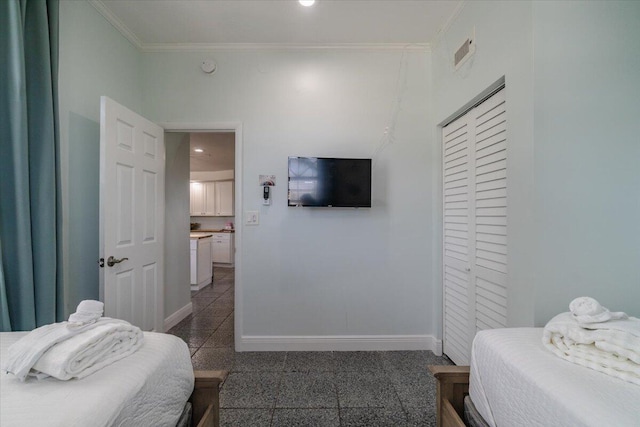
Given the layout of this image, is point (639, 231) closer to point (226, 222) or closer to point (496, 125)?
point (496, 125)

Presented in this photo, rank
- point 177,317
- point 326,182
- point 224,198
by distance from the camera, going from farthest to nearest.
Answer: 1. point 224,198
2. point 177,317
3. point 326,182

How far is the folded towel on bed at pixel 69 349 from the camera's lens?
0.73 metres

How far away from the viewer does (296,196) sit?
7.43 feet

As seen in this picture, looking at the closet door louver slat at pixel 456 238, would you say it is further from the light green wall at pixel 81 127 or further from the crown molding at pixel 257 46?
the light green wall at pixel 81 127

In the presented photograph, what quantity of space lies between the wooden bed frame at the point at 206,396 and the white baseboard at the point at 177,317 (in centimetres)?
197

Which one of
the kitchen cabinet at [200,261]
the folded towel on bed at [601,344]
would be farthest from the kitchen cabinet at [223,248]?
the folded towel on bed at [601,344]

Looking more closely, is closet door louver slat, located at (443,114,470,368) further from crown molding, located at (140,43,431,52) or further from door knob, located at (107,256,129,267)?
door knob, located at (107,256,129,267)

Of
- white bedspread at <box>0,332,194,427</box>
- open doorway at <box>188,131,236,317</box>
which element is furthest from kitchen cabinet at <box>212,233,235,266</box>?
white bedspread at <box>0,332,194,427</box>

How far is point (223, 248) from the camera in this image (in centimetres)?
635

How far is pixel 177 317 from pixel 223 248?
3.55m

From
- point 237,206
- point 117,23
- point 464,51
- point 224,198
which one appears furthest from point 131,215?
point 224,198

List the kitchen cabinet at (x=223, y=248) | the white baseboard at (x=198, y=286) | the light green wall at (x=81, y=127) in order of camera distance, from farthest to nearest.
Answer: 1. the kitchen cabinet at (x=223, y=248)
2. the white baseboard at (x=198, y=286)
3. the light green wall at (x=81, y=127)

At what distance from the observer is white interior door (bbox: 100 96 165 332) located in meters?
1.77

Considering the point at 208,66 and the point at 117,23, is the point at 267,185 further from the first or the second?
the point at 117,23
